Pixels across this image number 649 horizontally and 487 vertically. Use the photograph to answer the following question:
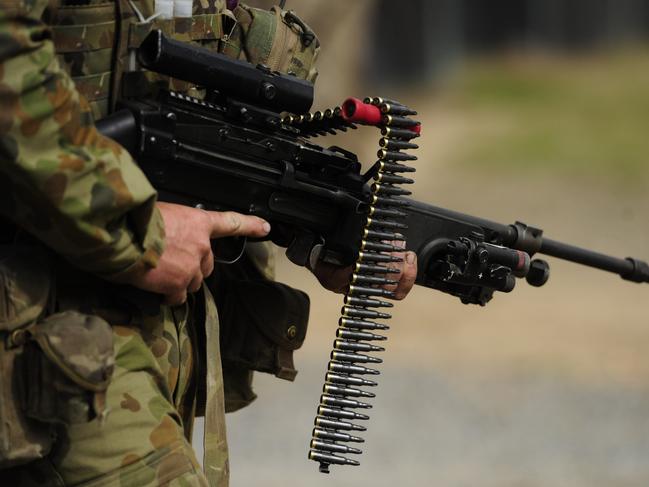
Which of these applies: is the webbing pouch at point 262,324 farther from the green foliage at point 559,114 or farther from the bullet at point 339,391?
the green foliage at point 559,114

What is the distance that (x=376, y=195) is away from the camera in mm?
3326

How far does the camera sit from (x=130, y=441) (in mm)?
2809

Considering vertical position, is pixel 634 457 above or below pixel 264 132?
below

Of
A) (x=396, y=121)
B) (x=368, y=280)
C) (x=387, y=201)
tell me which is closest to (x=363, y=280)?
(x=368, y=280)

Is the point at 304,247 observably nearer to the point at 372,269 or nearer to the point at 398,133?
the point at 372,269

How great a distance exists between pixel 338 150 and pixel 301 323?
518mm

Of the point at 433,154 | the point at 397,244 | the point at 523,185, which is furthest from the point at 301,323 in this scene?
the point at 433,154

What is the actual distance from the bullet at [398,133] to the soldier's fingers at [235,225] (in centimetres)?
41

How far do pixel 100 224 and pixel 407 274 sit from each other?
1080mm

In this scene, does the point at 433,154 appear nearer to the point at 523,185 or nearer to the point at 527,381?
the point at 523,185

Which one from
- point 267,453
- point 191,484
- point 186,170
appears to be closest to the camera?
point 191,484

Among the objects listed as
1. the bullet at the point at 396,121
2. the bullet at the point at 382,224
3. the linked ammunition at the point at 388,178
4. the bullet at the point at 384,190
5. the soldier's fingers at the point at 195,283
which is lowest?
the soldier's fingers at the point at 195,283

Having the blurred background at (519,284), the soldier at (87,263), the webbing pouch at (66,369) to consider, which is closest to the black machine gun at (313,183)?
the soldier at (87,263)

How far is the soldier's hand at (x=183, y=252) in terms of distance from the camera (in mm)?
2814
